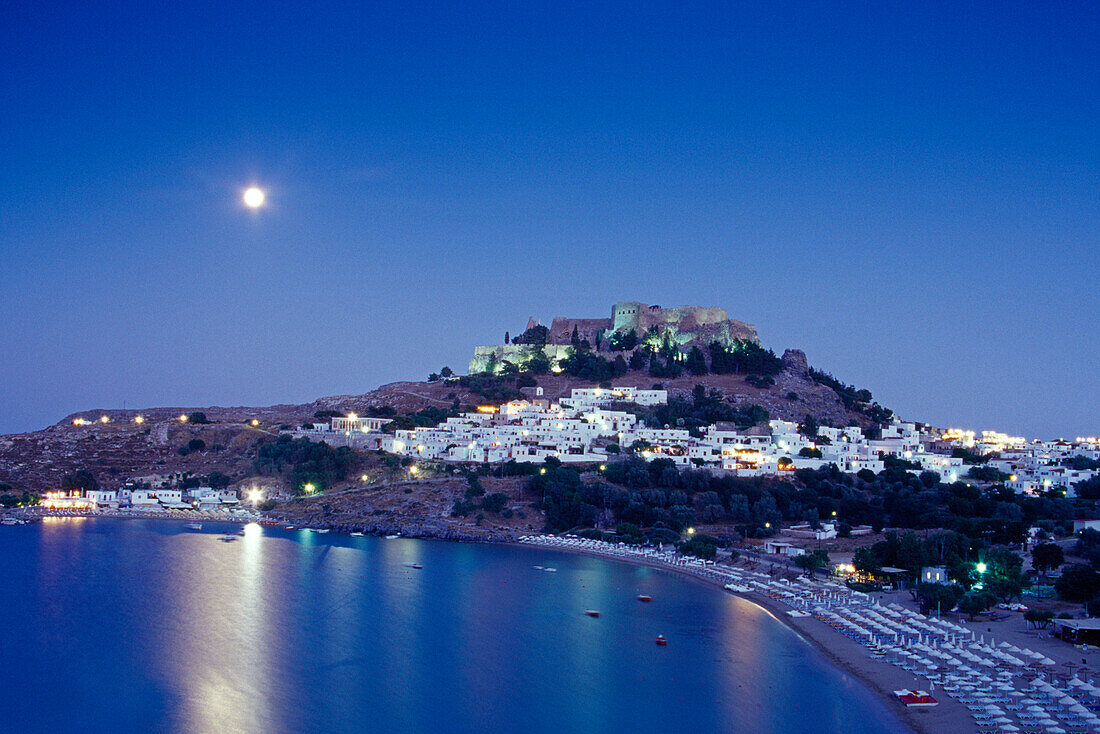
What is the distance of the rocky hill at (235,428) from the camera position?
52.8 metres

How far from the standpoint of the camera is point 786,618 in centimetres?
2495

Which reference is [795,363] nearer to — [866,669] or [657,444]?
[657,444]

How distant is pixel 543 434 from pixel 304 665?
29111mm

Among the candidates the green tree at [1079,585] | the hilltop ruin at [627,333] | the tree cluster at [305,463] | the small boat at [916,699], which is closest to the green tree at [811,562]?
the green tree at [1079,585]

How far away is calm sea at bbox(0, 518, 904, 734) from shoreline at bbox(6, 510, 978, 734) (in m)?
0.41

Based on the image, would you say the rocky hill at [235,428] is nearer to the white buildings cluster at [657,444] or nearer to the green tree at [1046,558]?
the white buildings cluster at [657,444]

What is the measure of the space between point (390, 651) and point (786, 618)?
11332mm

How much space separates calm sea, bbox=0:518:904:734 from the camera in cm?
1775

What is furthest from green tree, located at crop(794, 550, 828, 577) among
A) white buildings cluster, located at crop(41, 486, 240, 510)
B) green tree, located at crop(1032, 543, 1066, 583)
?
white buildings cluster, located at crop(41, 486, 240, 510)

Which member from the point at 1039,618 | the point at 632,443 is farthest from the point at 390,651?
the point at 632,443

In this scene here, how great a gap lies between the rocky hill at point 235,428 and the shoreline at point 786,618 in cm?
558

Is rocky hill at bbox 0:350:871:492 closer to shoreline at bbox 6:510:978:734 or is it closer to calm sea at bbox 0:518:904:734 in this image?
shoreline at bbox 6:510:978:734

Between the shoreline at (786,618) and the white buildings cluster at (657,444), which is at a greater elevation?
the white buildings cluster at (657,444)

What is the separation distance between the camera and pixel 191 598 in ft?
90.0
